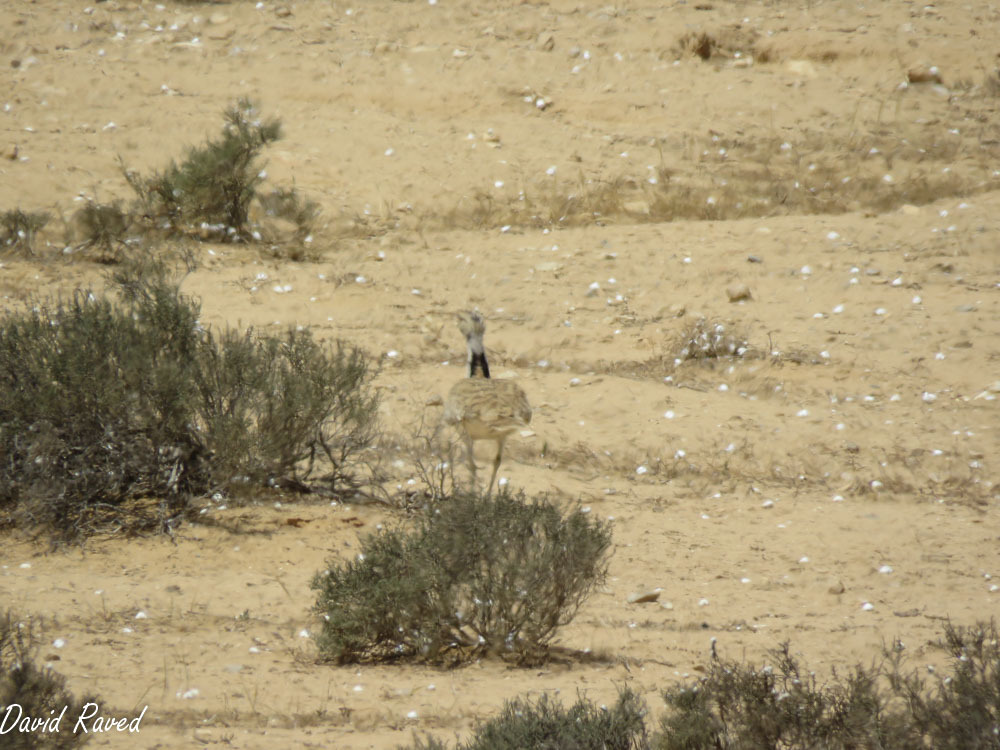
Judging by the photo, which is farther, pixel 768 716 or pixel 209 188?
pixel 209 188

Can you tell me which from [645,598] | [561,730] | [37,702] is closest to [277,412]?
[645,598]

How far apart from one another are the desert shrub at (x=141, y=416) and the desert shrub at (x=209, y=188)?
4596 mm

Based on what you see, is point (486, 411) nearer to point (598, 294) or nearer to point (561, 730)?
point (561, 730)

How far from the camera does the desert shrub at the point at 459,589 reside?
5391 mm

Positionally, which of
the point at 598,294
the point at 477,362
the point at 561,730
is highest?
the point at 598,294

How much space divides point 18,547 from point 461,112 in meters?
9.30

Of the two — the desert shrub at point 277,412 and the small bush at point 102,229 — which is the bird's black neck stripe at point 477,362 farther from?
the small bush at point 102,229

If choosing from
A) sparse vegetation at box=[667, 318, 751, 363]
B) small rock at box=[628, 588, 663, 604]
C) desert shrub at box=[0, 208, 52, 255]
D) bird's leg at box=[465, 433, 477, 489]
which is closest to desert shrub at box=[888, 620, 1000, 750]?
small rock at box=[628, 588, 663, 604]

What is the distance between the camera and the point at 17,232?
37.4 ft

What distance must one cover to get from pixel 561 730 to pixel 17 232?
9436mm

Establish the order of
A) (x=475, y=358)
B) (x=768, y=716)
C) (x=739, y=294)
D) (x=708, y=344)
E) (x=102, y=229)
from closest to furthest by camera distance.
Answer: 1. (x=768, y=716)
2. (x=475, y=358)
3. (x=708, y=344)
4. (x=739, y=294)
5. (x=102, y=229)

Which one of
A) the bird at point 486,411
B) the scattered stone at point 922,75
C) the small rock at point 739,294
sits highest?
the scattered stone at point 922,75

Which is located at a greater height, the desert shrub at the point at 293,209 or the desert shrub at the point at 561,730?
the desert shrub at the point at 293,209
